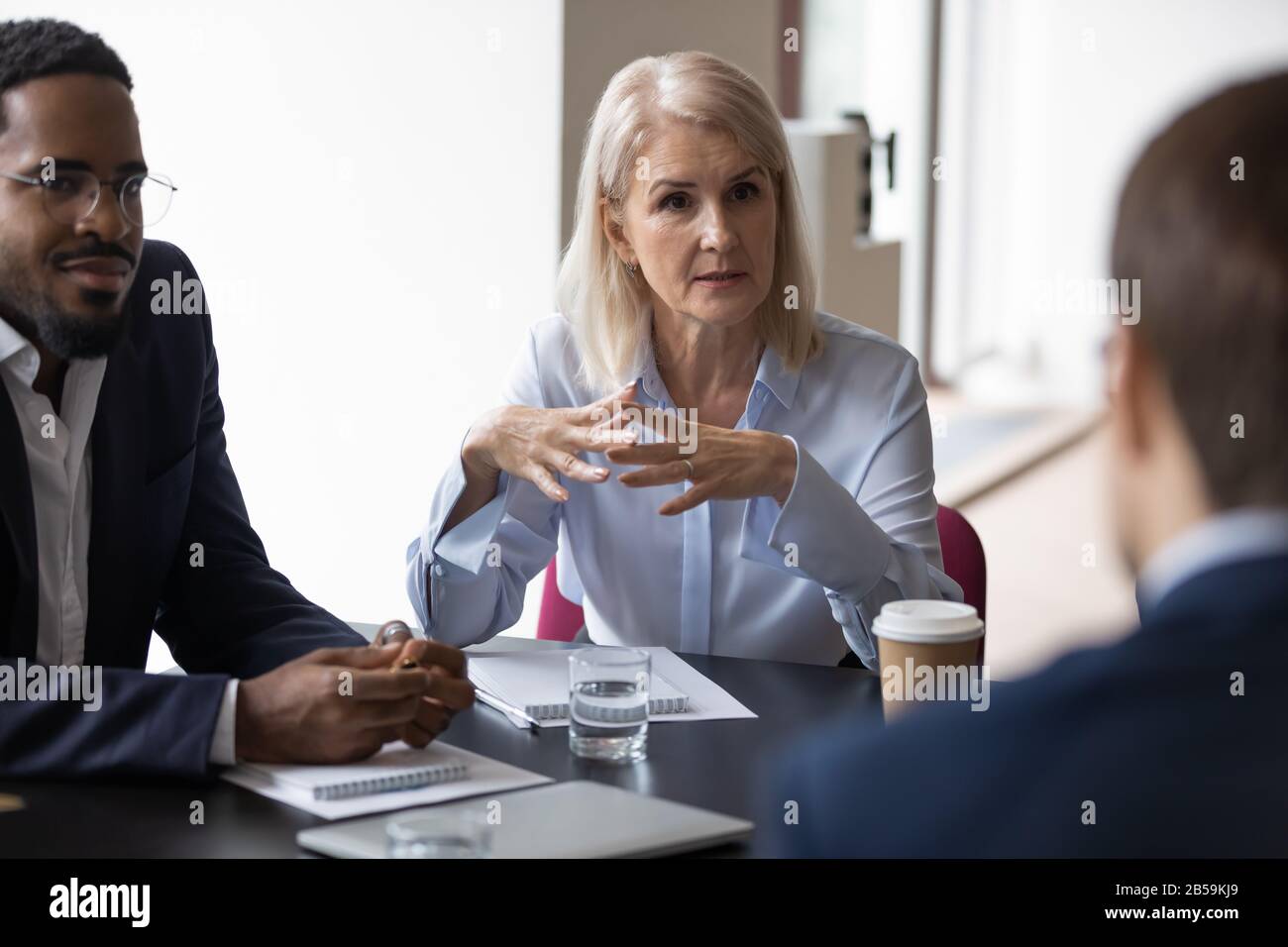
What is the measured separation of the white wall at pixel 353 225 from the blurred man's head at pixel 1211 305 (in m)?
2.43

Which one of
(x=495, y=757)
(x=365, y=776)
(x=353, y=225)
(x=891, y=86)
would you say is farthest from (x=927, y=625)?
(x=891, y=86)

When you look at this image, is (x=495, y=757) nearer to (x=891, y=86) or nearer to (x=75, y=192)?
(x=75, y=192)

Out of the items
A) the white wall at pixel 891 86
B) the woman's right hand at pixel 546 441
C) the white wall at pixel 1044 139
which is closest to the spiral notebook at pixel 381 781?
the woman's right hand at pixel 546 441

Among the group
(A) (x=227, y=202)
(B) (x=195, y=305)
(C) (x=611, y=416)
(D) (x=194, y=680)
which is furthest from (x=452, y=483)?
(A) (x=227, y=202)

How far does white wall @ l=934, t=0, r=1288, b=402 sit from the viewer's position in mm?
8773

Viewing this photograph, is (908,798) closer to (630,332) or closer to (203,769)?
(203,769)

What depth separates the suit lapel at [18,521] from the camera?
1590mm

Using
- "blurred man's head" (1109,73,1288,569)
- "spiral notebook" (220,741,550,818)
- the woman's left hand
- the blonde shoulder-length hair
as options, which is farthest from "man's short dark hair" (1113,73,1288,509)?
the blonde shoulder-length hair

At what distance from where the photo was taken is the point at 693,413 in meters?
2.16

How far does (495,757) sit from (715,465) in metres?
0.50

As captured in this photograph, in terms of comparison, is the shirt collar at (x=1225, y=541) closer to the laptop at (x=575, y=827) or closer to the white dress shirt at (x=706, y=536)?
the laptop at (x=575, y=827)

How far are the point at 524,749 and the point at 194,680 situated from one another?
328 millimetres

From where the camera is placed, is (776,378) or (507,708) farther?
(776,378)

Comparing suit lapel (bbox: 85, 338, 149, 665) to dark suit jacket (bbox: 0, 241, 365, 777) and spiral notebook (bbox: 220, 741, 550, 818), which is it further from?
spiral notebook (bbox: 220, 741, 550, 818)
